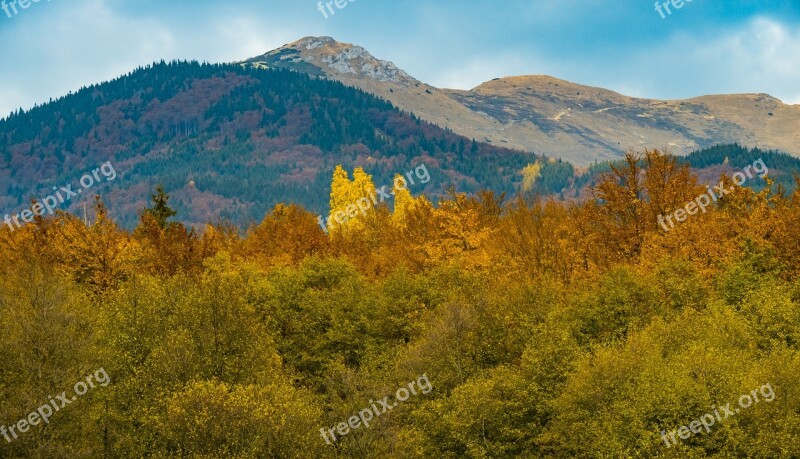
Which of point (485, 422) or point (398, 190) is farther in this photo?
point (398, 190)

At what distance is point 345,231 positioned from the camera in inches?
4518

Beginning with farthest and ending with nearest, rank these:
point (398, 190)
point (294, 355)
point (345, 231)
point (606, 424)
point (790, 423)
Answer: point (398, 190) → point (345, 231) → point (294, 355) → point (606, 424) → point (790, 423)

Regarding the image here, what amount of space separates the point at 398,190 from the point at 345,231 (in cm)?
1690

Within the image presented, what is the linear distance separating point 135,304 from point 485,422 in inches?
1050

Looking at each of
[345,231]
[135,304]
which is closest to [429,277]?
[135,304]

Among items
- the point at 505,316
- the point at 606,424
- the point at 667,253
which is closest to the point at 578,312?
the point at 505,316

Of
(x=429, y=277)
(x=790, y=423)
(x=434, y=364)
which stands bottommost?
(x=790, y=423)

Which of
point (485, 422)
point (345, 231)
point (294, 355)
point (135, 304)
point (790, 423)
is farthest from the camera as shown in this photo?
point (345, 231)

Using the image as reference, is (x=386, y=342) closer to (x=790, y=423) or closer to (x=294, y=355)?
(x=294, y=355)

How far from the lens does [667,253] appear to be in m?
62.8

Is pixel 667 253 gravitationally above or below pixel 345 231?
below

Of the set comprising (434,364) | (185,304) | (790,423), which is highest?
(185,304)

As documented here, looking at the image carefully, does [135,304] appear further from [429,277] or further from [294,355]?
[429,277]

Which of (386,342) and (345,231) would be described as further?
(345,231)
